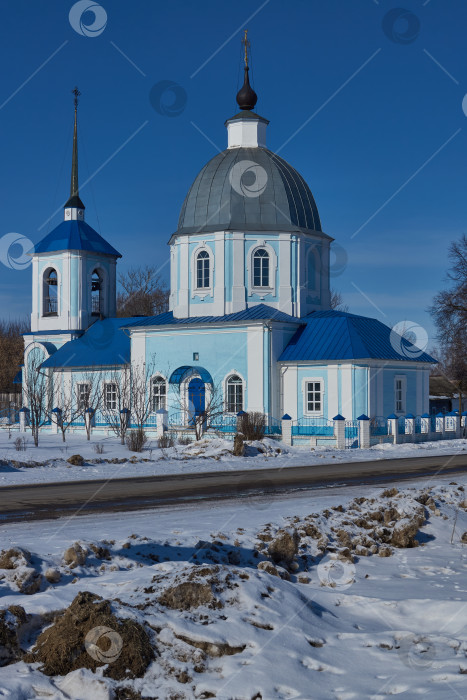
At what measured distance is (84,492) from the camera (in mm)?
15516

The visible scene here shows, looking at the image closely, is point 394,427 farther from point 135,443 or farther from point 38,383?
point 38,383

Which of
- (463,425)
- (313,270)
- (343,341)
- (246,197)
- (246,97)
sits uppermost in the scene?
(246,97)

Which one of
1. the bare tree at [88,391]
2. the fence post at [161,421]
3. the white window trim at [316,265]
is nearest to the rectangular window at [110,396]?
the bare tree at [88,391]

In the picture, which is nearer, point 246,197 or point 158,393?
point 246,197

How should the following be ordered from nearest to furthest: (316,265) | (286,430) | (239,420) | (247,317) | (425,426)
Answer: (286,430)
(239,420)
(247,317)
(425,426)
(316,265)

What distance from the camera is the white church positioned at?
33.0m

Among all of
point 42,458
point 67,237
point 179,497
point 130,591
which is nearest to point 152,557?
point 130,591

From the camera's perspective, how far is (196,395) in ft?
114

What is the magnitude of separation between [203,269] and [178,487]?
774 inches

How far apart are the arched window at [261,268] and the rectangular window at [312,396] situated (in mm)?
4524

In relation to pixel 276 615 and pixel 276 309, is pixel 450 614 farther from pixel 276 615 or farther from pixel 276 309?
pixel 276 309

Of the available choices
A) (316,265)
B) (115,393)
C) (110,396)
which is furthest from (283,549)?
(110,396)

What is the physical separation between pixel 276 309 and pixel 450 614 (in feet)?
89.6

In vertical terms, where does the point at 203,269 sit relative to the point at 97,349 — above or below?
above
